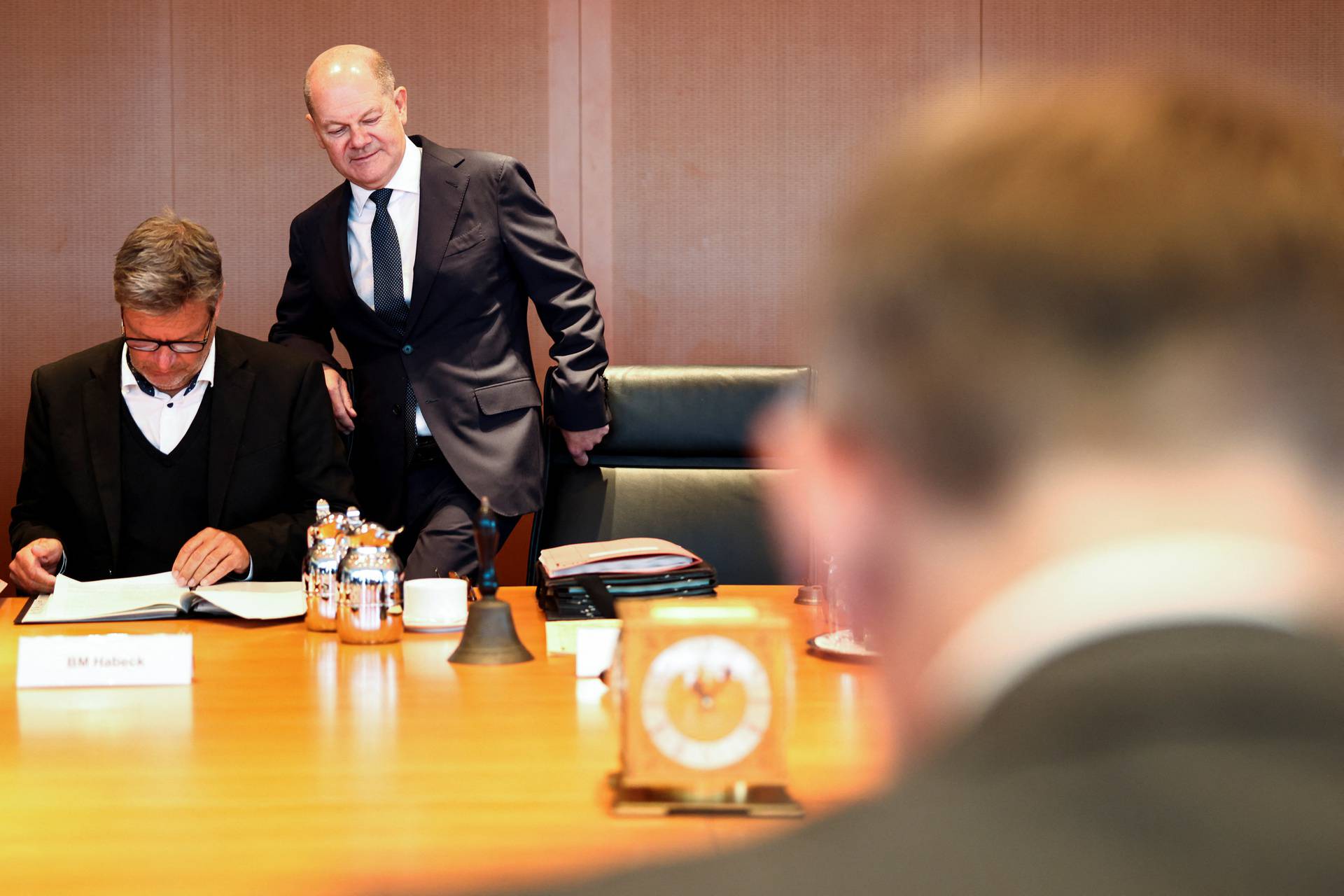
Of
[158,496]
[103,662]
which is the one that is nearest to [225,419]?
[158,496]

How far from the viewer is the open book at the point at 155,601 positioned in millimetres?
1842

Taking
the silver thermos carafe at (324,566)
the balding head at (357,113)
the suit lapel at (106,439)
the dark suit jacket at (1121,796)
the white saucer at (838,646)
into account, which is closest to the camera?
the dark suit jacket at (1121,796)

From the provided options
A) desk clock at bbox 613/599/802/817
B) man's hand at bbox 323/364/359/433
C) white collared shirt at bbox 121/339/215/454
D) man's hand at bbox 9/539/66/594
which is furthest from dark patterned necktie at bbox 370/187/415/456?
desk clock at bbox 613/599/802/817

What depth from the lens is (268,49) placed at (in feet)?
13.9

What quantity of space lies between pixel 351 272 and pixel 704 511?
3.27 feet

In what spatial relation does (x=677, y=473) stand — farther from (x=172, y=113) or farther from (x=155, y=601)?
(x=172, y=113)

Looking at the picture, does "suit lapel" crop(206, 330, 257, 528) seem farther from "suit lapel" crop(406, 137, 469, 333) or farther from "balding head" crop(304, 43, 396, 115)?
"balding head" crop(304, 43, 396, 115)

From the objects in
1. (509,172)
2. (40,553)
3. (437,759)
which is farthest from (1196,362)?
(509,172)

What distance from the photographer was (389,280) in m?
3.00

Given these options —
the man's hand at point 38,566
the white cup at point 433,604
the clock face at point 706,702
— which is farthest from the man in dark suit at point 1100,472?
the man's hand at point 38,566

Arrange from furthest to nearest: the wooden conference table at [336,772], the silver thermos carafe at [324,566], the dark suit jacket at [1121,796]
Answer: the silver thermos carafe at [324,566]
the wooden conference table at [336,772]
the dark suit jacket at [1121,796]

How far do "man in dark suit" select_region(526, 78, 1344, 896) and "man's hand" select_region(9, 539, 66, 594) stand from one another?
1.99 m

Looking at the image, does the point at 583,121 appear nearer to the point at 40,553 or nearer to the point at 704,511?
the point at 704,511

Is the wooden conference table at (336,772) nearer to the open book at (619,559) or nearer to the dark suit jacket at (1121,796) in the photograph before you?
the dark suit jacket at (1121,796)
